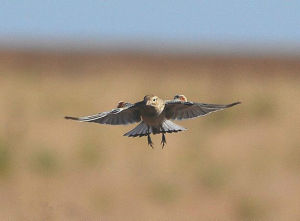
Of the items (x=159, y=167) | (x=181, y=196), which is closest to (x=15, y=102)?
(x=159, y=167)

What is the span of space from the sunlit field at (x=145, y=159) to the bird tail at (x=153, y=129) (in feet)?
9.04

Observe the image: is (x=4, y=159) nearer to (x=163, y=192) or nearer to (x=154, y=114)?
(x=163, y=192)

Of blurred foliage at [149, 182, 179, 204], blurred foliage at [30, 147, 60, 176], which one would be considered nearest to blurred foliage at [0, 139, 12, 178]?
blurred foliage at [30, 147, 60, 176]

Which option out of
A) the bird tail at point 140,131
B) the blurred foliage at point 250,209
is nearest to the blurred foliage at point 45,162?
the blurred foliage at point 250,209

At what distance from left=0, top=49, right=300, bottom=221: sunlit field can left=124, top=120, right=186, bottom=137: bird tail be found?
275cm

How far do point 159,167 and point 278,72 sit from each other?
20853 millimetres

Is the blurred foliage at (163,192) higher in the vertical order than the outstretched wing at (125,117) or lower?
lower

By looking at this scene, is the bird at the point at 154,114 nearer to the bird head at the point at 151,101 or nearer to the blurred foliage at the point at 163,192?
the bird head at the point at 151,101

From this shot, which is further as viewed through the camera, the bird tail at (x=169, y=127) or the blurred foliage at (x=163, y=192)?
the blurred foliage at (x=163, y=192)

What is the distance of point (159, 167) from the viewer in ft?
54.7

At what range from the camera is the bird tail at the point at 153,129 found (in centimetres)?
727

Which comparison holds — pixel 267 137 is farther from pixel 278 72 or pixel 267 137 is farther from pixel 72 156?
pixel 278 72

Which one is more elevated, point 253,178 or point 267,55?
point 267,55

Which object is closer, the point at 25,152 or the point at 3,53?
the point at 25,152
